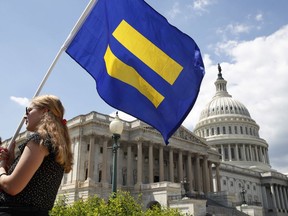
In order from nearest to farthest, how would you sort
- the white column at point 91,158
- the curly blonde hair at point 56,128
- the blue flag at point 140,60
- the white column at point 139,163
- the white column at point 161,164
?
the curly blonde hair at point 56,128, the blue flag at point 140,60, the white column at point 91,158, the white column at point 139,163, the white column at point 161,164

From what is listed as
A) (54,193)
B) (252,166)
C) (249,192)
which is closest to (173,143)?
(249,192)

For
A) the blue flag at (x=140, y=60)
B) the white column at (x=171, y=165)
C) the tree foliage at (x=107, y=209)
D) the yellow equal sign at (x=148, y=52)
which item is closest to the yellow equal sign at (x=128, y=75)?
the blue flag at (x=140, y=60)

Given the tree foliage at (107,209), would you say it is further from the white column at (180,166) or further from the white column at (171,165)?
the white column at (180,166)

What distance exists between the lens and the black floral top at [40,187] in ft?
13.0

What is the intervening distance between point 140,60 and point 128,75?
552 millimetres

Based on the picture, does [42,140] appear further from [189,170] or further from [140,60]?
[189,170]

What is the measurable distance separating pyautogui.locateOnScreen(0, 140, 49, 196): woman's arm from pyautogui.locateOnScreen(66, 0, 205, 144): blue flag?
4937mm

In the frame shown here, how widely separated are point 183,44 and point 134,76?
5.11ft

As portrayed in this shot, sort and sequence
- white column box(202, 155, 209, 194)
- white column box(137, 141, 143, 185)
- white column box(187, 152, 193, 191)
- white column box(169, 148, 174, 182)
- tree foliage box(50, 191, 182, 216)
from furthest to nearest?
white column box(202, 155, 209, 194), white column box(187, 152, 193, 191), white column box(169, 148, 174, 182), white column box(137, 141, 143, 185), tree foliage box(50, 191, 182, 216)

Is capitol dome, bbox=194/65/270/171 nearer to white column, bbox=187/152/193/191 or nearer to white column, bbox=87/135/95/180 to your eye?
white column, bbox=187/152/193/191

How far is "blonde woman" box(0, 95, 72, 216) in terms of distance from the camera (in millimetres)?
3812

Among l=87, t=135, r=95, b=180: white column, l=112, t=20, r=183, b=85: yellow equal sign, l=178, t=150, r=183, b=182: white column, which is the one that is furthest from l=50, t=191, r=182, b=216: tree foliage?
l=178, t=150, r=183, b=182: white column

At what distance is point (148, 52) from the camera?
9383mm

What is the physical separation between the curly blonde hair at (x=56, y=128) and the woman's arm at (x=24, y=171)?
24cm
